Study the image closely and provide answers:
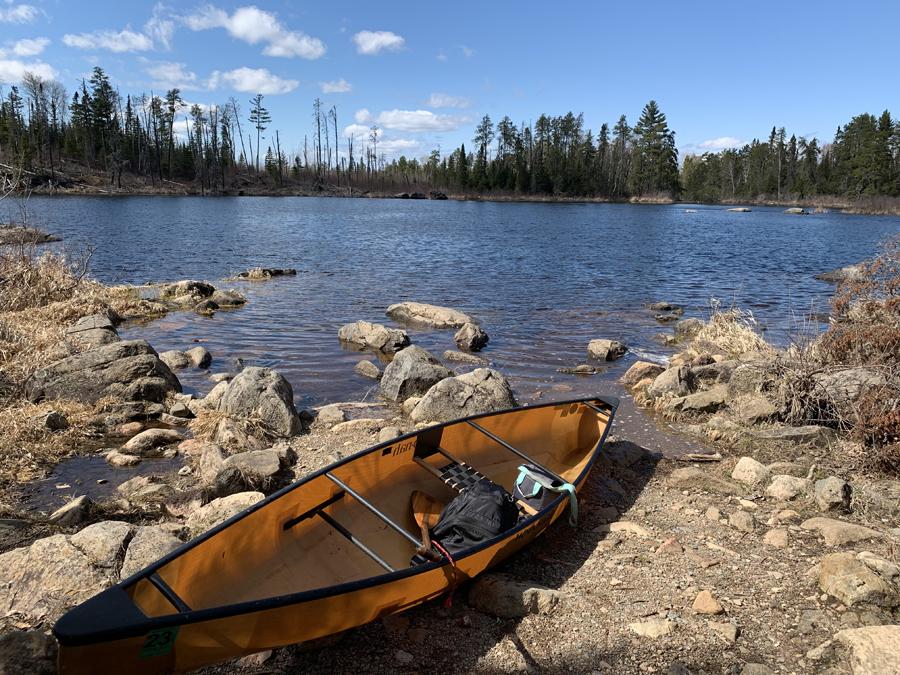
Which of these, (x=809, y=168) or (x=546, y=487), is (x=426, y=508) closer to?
(x=546, y=487)

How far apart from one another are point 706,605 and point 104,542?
4.36 meters

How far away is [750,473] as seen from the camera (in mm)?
5945

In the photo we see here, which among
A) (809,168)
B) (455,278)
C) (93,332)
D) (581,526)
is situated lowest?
(581,526)

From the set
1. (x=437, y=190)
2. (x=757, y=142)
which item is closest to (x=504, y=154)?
(x=437, y=190)

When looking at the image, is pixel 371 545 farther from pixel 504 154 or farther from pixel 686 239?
pixel 504 154

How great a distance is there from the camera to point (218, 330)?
13.8 meters

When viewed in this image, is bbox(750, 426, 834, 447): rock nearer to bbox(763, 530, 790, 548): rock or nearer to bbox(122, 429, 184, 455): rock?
bbox(763, 530, 790, 548): rock

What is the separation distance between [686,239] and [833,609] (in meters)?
41.2

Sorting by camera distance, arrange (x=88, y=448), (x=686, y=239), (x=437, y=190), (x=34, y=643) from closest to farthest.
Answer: (x=34, y=643), (x=88, y=448), (x=686, y=239), (x=437, y=190)

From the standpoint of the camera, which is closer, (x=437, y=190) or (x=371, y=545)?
(x=371, y=545)

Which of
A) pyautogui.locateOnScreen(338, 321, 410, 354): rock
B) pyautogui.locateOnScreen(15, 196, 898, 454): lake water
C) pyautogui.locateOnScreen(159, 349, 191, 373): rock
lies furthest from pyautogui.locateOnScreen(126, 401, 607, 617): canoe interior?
pyautogui.locateOnScreen(159, 349, 191, 373): rock

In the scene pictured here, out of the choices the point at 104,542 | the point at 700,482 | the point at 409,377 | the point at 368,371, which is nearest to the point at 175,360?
the point at 368,371

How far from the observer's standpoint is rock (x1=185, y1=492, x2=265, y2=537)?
4.77 metres

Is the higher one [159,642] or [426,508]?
[159,642]
